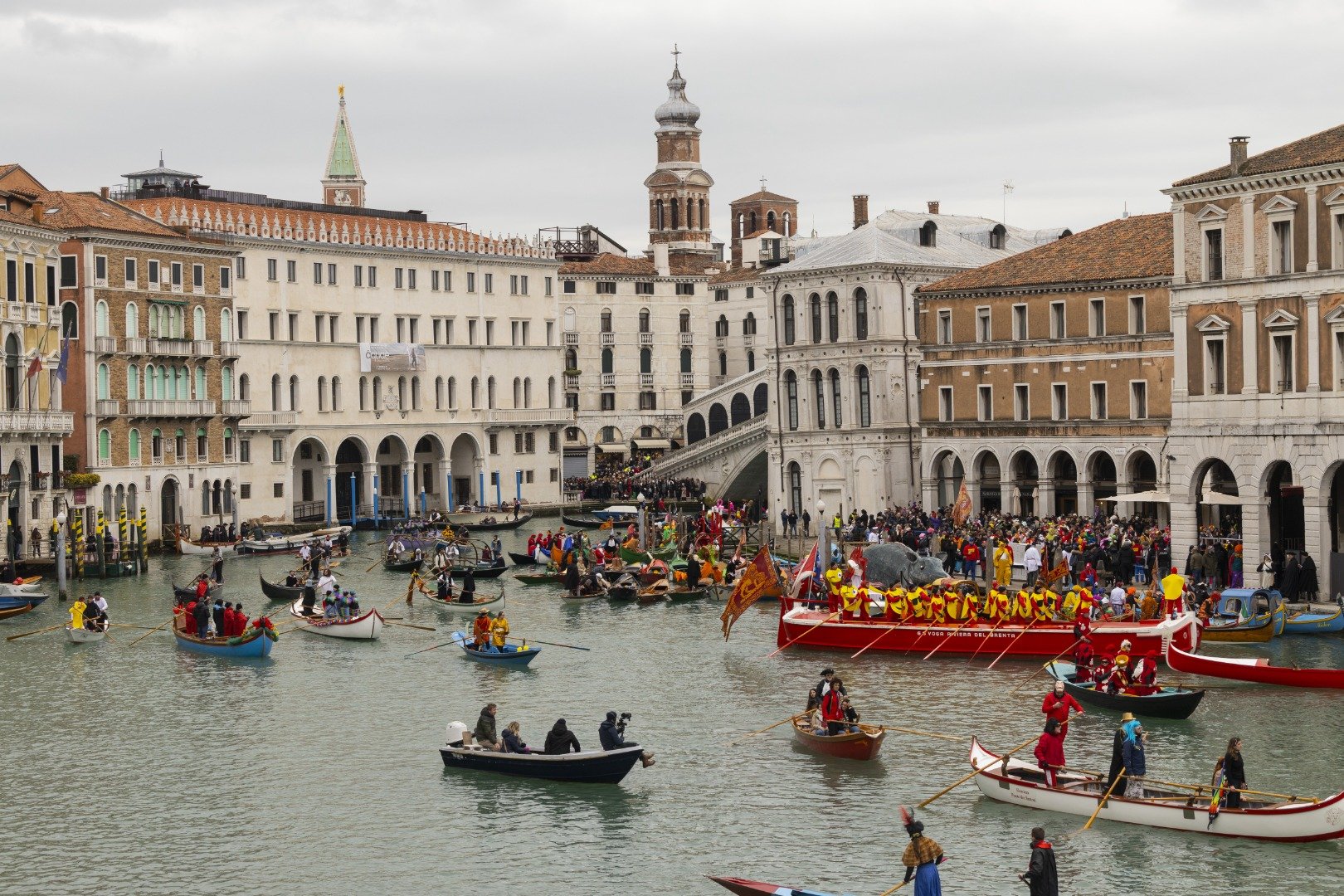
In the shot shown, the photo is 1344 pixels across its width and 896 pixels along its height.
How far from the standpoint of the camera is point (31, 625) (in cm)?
4869

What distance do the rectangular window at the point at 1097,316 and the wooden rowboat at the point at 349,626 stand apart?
78.7 feet

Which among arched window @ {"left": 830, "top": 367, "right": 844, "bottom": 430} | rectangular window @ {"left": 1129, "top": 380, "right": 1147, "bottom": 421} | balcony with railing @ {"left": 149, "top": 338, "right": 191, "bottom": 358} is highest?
balcony with railing @ {"left": 149, "top": 338, "right": 191, "bottom": 358}

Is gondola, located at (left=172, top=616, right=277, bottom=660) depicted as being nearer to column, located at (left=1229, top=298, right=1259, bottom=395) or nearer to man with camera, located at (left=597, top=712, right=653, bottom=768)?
man with camera, located at (left=597, top=712, right=653, bottom=768)

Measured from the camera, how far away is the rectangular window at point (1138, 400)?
5819 centimetres

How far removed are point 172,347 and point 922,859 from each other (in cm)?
5556

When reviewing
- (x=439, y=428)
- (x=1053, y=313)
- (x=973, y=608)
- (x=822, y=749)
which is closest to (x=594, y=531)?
(x=439, y=428)

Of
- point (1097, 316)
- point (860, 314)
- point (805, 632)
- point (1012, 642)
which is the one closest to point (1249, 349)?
point (1012, 642)

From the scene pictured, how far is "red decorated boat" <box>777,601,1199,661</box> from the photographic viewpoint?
124ft

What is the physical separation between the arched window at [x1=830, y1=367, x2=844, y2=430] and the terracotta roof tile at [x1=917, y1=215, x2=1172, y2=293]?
5835mm

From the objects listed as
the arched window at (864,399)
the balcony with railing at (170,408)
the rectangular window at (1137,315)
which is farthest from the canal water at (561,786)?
the balcony with railing at (170,408)

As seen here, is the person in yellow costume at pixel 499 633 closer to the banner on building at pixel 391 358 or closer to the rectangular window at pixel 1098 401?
the rectangular window at pixel 1098 401

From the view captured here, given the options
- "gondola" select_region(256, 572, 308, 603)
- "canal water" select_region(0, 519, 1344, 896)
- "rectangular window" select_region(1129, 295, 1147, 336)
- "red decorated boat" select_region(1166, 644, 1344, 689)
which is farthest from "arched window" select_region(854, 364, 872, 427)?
"red decorated boat" select_region(1166, 644, 1344, 689)

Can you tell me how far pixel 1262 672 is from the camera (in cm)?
3469

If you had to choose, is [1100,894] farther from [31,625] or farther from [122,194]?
[122,194]
